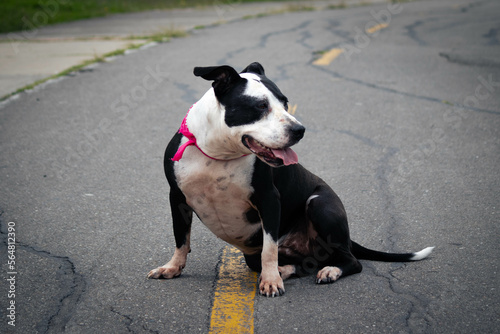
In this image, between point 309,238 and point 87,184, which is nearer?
point 309,238

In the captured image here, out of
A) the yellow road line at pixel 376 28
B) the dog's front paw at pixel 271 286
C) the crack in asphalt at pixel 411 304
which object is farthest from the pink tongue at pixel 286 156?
the yellow road line at pixel 376 28

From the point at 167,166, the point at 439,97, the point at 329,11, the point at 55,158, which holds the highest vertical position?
the point at 167,166

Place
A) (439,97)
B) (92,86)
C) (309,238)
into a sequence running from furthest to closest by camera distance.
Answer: (92,86) → (439,97) → (309,238)

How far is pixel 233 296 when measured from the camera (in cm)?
313

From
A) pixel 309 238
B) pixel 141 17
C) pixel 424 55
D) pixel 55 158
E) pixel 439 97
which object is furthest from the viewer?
pixel 141 17

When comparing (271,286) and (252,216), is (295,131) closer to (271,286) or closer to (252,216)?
(252,216)

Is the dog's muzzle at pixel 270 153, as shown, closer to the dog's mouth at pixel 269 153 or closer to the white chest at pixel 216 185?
the dog's mouth at pixel 269 153

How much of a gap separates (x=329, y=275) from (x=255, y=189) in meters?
0.69

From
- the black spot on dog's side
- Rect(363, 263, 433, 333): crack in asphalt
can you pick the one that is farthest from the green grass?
Rect(363, 263, 433, 333): crack in asphalt

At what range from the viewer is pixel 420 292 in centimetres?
310

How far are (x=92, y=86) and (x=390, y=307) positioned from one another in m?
6.29

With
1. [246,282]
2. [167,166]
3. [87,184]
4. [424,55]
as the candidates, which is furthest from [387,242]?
[424,55]

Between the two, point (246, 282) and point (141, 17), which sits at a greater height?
point (246, 282)

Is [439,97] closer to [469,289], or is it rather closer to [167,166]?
[469,289]
